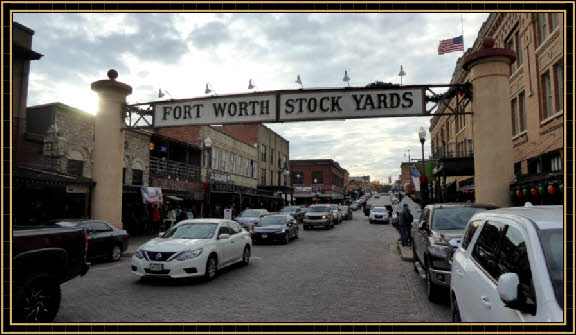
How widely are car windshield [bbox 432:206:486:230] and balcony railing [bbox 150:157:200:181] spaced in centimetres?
2031

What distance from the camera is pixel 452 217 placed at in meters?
9.30

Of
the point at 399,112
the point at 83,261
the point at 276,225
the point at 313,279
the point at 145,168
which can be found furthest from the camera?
the point at 145,168

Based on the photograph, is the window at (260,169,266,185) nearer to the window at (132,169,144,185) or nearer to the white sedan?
the window at (132,169,144,185)

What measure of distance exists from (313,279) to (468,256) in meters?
5.94

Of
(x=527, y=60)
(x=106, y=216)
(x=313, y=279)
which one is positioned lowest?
(x=313, y=279)

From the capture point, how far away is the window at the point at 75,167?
19.5 meters

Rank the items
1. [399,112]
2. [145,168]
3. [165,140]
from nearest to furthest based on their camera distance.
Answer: [399,112], [145,168], [165,140]

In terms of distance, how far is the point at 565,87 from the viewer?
12.2 feet

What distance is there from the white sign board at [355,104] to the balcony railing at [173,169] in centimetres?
1592

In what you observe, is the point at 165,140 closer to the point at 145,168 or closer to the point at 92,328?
the point at 145,168

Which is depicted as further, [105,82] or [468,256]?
[105,82]

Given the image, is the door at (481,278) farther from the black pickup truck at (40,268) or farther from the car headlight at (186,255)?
the car headlight at (186,255)

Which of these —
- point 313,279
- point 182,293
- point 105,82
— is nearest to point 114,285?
point 182,293

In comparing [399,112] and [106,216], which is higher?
[399,112]
